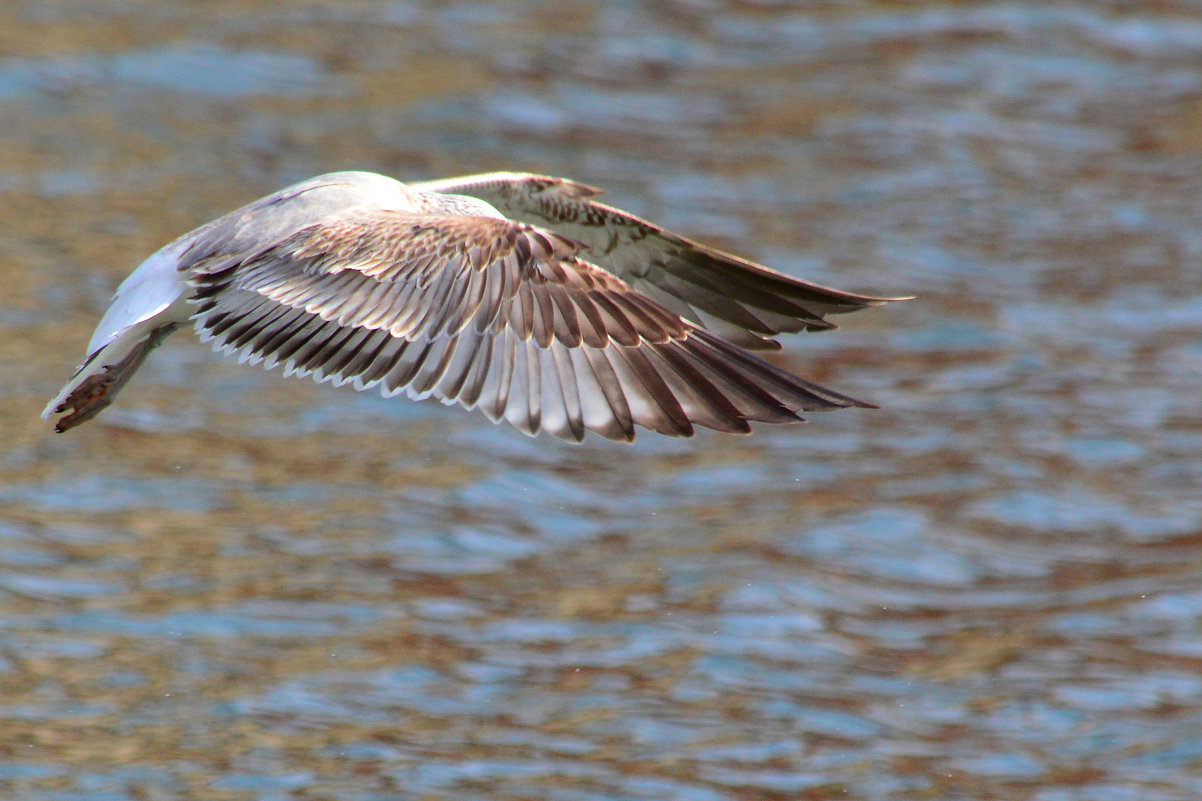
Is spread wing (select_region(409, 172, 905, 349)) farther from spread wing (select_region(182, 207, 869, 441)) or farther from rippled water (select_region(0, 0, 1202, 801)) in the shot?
rippled water (select_region(0, 0, 1202, 801))

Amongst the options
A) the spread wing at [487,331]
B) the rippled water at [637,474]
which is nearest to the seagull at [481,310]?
the spread wing at [487,331]

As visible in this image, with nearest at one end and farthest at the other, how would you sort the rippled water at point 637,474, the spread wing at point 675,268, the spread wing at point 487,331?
the spread wing at point 487,331
the spread wing at point 675,268
the rippled water at point 637,474

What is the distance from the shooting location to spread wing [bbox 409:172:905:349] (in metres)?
5.97

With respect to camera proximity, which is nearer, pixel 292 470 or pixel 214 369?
pixel 292 470

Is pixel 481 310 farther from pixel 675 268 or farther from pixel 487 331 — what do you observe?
pixel 675 268

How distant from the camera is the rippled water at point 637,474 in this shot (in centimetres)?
644

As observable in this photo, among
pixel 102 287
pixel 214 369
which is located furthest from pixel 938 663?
pixel 102 287

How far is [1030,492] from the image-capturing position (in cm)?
845

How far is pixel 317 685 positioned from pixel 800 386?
2.59m

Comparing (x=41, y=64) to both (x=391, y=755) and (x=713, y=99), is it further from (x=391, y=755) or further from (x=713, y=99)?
(x=391, y=755)

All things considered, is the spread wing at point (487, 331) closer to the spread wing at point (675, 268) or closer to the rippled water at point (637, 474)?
the spread wing at point (675, 268)

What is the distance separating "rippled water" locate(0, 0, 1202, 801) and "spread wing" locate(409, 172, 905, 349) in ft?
5.12

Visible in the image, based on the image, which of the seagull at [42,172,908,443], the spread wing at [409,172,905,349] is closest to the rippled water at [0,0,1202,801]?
the seagull at [42,172,908,443]

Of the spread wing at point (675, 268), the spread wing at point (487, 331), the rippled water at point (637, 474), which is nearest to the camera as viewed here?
the spread wing at point (487, 331)
